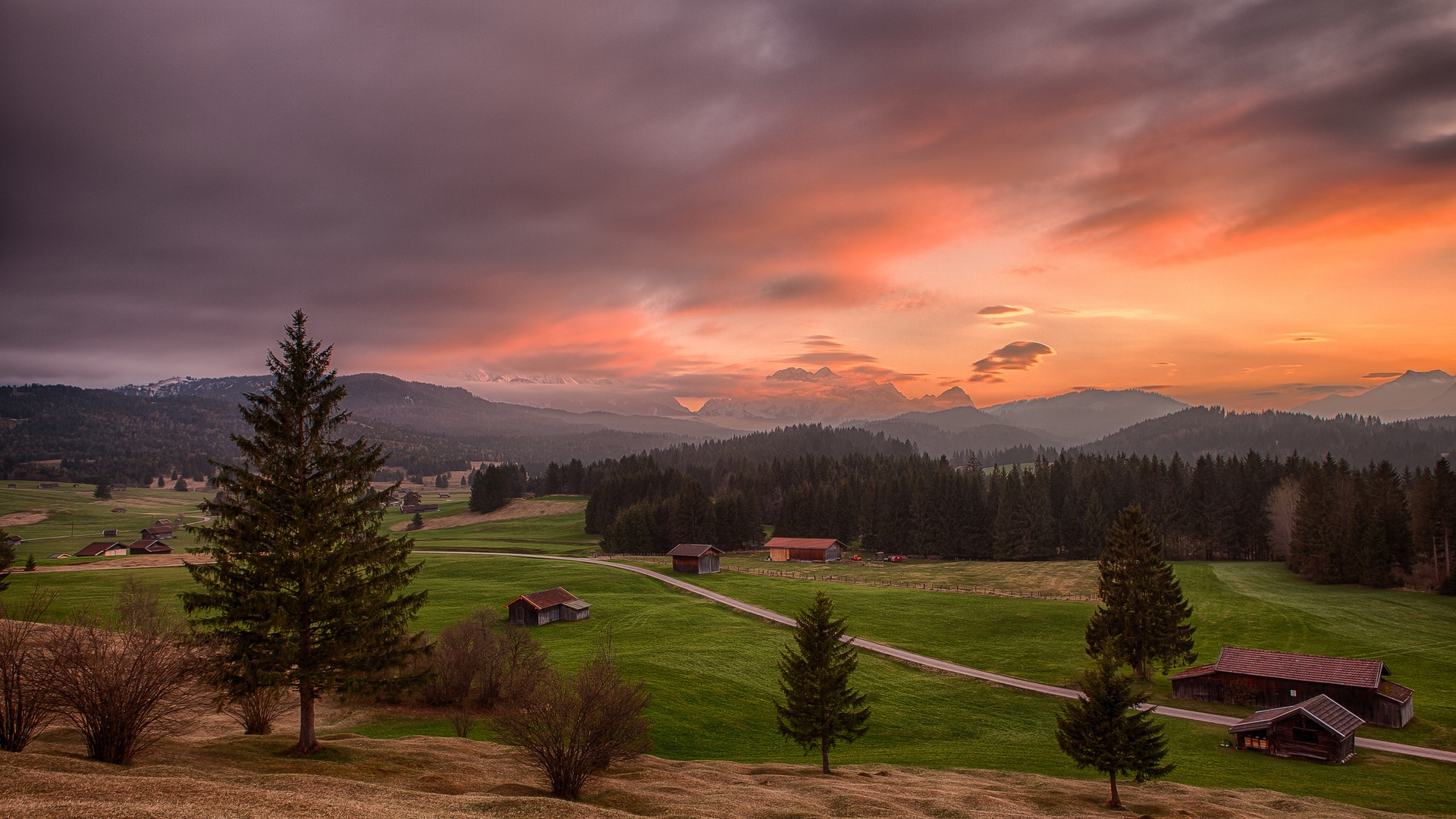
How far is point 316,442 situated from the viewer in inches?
1058

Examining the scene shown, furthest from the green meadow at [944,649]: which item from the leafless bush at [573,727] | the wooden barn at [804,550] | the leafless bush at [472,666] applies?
the wooden barn at [804,550]

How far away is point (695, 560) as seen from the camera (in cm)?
10131

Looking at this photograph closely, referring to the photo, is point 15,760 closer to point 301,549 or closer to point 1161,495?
point 301,549

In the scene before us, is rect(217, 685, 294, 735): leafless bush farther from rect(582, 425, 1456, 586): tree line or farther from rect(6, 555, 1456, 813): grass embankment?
rect(582, 425, 1456, 586): tree line

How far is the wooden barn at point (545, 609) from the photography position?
68.8 meters

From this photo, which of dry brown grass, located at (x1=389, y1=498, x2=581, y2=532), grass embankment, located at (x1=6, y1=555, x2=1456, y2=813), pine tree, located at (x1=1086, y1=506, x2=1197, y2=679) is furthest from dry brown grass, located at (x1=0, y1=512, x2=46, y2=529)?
pine tree, located at (x1=1086, y1=506, x2=1197, y2=679)

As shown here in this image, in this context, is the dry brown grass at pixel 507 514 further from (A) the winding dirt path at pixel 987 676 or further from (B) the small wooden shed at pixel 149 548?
(A) the winding dirt path at pixel 987 676

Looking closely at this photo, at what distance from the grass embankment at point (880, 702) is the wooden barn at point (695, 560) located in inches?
625

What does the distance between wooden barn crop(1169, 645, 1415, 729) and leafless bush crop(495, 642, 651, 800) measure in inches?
1865

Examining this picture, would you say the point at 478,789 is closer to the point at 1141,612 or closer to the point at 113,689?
the point at 113,689

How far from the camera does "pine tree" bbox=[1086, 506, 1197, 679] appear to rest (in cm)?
5503

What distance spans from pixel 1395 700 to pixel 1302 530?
60.0 m

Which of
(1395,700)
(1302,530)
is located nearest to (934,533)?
(1302,530)

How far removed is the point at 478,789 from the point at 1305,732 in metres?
46.7
